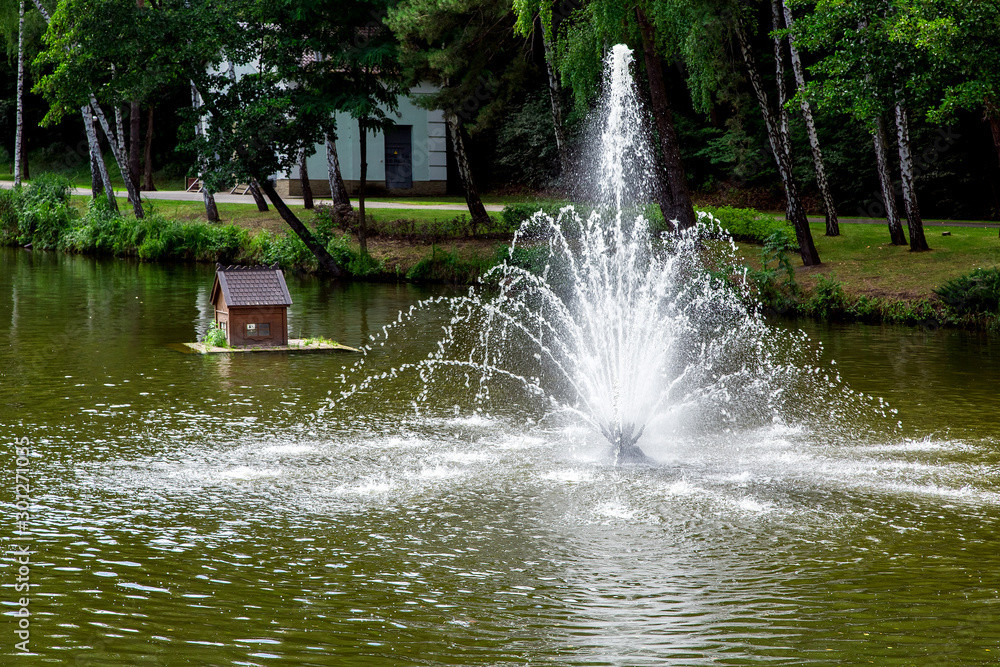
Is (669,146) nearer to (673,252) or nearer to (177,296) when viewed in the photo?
(673,252)

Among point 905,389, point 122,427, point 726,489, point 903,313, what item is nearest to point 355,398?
point 122,427

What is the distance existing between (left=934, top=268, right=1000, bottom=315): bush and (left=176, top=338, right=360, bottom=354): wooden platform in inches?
452

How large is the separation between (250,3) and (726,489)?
839 inches

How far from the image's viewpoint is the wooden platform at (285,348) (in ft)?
57.2

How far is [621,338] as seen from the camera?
1353 cm

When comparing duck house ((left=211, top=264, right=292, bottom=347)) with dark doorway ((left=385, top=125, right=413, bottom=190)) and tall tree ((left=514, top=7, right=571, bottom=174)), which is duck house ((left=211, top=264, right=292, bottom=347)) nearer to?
tall tree ((left=514, top=7, right=571, bottom=174))

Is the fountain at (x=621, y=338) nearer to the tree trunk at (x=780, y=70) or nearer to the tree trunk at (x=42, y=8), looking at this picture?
the tree trunk at (x=780, y=70)

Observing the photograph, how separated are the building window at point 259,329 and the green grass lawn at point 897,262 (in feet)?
38.0

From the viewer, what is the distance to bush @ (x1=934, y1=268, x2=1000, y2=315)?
814 inches

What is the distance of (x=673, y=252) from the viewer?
2569 centimetres

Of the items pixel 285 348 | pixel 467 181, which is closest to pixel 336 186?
pixel 467 181

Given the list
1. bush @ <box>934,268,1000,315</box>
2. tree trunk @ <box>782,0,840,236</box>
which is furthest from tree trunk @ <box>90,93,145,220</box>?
bush @ <box>934,268,1000,315</box>

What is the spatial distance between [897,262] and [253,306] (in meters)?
13.9

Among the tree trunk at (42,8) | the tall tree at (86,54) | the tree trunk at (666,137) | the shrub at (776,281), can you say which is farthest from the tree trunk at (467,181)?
the tree trunk at (42,8)
